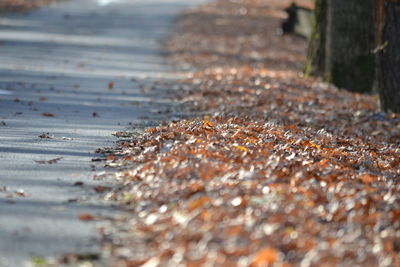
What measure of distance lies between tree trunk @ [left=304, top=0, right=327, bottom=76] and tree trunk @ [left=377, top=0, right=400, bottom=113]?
11.7ft

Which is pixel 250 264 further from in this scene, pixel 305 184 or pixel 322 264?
pixel 305 184

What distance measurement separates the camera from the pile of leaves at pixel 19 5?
3222cm

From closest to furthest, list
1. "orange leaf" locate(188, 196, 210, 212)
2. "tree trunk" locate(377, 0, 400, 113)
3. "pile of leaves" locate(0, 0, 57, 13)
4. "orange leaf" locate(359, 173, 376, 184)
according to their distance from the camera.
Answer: "orange leaf" locate(188, 196, 210, 212) → "orange leaf" locate(359, 173, 376, 184) → "tree trunk" locate(377, 0, 400, 113) → "pile of leaves" locate(0, 0, 57, 13)

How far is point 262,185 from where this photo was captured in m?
6.50

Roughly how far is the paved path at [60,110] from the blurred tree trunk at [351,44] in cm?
369

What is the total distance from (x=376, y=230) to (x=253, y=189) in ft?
3.77

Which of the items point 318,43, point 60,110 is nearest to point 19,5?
point 318,43

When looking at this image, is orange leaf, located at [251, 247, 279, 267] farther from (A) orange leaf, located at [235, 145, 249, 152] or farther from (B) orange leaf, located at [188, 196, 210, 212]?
(A) orange leaf, located at [235, 145, 249, 152]

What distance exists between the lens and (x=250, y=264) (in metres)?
4.81

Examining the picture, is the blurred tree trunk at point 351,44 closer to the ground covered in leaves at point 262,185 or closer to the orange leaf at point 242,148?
the ground covered in leaves at point 262,185

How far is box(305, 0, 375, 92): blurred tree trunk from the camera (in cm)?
1521

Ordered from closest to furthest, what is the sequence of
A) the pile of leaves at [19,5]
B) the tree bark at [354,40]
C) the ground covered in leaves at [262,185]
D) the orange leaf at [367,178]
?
the ground covered in leaves at [262,185] → the orange leaf at [367,178] → the tree bark at [354,40] → the pile of leaves at [19,5]

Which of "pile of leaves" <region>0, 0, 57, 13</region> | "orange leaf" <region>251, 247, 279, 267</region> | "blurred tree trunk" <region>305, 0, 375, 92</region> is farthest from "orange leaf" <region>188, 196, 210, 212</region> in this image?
"pile of leaves" <region>0, 0, 57, 13</region>

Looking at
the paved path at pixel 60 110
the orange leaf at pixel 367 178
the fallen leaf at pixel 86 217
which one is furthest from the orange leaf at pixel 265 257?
the orange leaf at pixel 367 178
